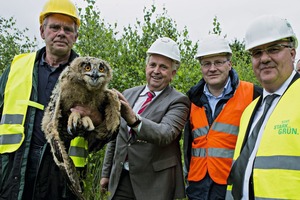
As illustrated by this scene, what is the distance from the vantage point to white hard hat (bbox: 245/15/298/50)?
3.15 m

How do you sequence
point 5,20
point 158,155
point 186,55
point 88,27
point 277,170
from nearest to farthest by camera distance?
point 277,170 < point 158,155 < point 88,27 < point 186,55 < point 5,20

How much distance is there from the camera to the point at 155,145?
14.2ft

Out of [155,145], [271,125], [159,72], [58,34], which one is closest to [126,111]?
[155,145]

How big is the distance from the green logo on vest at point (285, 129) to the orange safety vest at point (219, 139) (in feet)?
4.06

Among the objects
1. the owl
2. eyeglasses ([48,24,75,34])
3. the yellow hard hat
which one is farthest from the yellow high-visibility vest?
the yellow hard hat

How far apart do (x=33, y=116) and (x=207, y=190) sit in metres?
1.97

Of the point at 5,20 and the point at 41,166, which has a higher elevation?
the point at 5,20

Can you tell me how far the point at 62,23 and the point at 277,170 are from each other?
2.63 metres

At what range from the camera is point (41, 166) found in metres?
3.62

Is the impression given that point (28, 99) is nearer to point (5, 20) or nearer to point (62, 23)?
point (62, 23)

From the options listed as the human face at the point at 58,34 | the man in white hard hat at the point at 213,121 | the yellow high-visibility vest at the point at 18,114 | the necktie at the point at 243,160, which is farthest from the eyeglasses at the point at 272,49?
the human face at the point at 58,34

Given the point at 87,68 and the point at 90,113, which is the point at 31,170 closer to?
the point at 90,113

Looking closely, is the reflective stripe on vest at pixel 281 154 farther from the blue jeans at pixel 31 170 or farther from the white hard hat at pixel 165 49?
the blue jeans at pixel 31 170

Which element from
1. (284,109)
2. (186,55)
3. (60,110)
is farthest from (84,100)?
(186,55)
